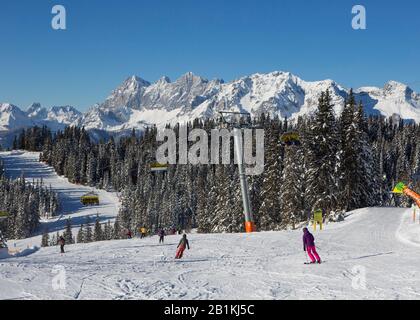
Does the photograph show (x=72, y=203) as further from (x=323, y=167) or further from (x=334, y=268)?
(x=334, y=268)

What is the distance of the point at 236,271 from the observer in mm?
18969

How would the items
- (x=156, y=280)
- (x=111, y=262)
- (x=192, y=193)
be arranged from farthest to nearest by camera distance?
1. (x=192, y=193)
2. (x=111, y=262)
3. (x=156, y=280)

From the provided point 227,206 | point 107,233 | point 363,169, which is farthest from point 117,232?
point 363,169

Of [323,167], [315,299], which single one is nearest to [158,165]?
[323,167]

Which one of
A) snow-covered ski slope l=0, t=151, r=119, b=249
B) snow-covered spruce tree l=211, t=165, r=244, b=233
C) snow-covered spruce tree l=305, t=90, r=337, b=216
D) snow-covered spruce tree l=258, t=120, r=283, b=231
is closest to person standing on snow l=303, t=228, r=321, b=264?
snow-covered spruce tree l=305, t=90, r=337, b=216

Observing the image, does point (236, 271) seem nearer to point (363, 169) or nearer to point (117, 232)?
point (363, 169)

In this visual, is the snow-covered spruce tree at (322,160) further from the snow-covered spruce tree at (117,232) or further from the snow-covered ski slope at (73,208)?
the snow-covered ski slope at (73,208)

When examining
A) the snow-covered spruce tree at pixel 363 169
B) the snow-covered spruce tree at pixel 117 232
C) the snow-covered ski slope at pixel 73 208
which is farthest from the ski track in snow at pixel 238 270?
the snow-covered ski slope at pixel 73 208

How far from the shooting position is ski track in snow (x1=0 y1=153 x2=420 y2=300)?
14547 millimetres

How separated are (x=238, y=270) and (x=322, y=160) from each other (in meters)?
28.1

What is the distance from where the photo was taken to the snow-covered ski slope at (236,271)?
14531mm

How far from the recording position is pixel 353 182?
45406mm

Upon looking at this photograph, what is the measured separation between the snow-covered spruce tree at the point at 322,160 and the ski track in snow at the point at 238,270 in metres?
11.3
